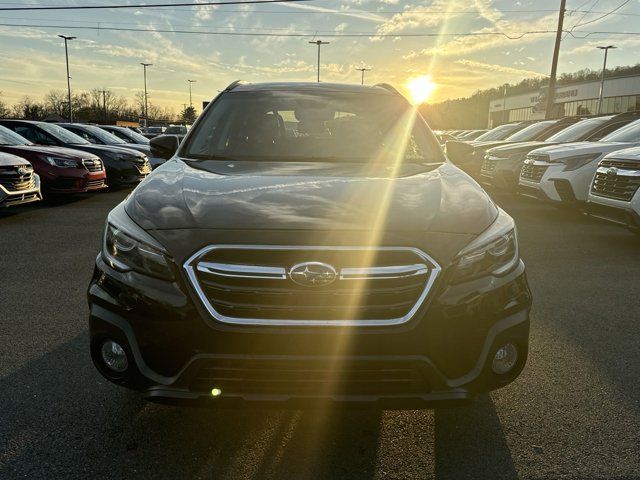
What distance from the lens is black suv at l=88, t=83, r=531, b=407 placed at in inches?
81.8

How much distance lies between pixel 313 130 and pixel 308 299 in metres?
1.88

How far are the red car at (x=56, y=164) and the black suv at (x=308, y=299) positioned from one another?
30.6 feet

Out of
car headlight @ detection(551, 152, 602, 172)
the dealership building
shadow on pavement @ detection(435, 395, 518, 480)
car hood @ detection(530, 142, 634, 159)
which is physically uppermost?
the dealership building

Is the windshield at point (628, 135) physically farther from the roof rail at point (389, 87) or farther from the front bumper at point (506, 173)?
the roof rail at point (389, 87)

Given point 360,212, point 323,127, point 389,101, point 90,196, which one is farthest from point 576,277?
point 90,196

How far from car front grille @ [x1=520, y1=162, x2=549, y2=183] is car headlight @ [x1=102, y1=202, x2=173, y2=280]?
8.28m

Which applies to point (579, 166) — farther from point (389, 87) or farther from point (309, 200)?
point (309, 200)

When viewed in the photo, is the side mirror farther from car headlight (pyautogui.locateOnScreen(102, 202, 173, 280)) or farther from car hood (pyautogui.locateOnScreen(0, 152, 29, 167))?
car hood (pyautogui.locateOnScreen(0, 152, 29, 167))

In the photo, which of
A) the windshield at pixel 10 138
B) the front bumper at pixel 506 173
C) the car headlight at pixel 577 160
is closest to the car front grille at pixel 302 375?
the car headlight at pixel 577 160

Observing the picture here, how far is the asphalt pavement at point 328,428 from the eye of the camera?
91.6 inches

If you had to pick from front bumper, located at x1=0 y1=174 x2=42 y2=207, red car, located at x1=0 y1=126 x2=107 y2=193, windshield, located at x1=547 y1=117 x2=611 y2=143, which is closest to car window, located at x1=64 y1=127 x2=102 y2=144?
red car, located at x1=0 y1=126 x2=107 y2=193

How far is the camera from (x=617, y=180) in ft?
22.0

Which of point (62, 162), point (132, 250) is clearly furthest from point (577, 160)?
point (62, 162)

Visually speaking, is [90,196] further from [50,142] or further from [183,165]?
[183,165]
